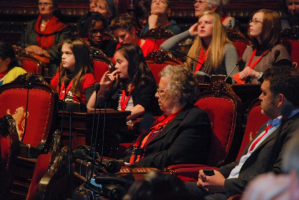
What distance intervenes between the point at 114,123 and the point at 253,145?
50.8 inches

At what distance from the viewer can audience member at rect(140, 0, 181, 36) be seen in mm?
5223

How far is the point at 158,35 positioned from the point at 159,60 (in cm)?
100

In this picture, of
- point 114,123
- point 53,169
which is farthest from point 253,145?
point 114,123

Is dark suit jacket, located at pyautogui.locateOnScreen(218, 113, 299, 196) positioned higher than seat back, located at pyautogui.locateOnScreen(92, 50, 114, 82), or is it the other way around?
seat back, located at pyautogui.locateOnScreen(92, 50, 114, 82)

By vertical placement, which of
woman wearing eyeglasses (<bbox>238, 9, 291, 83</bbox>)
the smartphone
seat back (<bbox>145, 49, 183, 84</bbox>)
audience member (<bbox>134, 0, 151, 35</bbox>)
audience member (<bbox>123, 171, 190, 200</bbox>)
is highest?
audience member (<bbox>134, 0, 151, 35</bbox>)

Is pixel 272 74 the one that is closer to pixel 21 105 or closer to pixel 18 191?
pixel 18 191

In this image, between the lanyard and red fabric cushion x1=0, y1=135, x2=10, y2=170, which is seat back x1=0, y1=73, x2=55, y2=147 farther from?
red fabric cushion x1=0, y1=135, x2=10, y2=170

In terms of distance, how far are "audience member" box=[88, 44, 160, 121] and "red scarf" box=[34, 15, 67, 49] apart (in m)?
1.90

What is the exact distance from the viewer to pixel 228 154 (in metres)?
2.83

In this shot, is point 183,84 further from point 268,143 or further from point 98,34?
point 98,34

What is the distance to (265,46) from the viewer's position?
372 cm

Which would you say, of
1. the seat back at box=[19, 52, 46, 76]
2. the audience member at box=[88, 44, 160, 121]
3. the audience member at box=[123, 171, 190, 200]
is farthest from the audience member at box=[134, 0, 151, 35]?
the audience member at box=[123, 171, 190, 200]

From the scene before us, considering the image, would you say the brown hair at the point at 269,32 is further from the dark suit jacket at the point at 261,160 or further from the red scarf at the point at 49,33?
the red scarf at the point at 49,33

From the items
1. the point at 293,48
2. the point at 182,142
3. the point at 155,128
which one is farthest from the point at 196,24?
the point at 182,142
